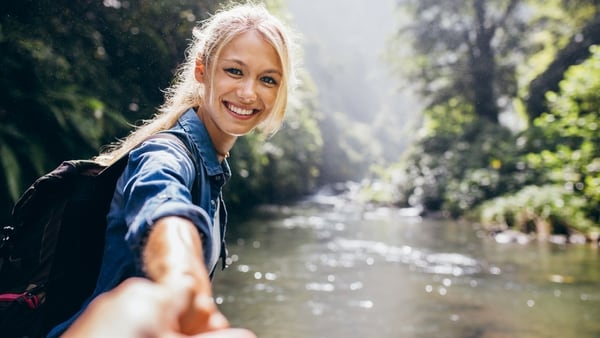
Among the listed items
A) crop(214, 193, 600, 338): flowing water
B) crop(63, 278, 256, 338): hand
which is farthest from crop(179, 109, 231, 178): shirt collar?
crop(214, 193, 600, 338): flowing water

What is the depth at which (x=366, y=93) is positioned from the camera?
99750 millimetres

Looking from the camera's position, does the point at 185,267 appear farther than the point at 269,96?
No

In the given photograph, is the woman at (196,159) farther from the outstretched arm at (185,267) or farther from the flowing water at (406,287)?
the flowing water at (406,287)

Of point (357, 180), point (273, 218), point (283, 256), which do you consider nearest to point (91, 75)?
point (283, 256)

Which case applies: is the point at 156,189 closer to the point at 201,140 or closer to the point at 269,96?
the point at 201,140

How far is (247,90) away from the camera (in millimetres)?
1596

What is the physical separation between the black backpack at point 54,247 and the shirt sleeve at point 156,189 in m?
0.09

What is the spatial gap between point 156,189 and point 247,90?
0.61 m

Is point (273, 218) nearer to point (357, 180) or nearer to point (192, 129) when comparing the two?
point (192, 129)

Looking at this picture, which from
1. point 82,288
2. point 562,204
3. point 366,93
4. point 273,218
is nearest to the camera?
point 82,288

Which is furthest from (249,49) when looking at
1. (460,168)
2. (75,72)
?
(460,168)

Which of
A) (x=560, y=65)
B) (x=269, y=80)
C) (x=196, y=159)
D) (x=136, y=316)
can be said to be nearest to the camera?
(x=136, y=316)

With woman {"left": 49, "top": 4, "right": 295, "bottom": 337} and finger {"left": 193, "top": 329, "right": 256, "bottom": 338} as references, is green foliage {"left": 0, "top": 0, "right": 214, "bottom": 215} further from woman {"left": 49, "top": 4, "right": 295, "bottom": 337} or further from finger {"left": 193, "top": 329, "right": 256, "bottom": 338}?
finger {"left": 193, "top": 329, "right": 256, "bottom": 338}

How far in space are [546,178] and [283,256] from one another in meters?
9.90
